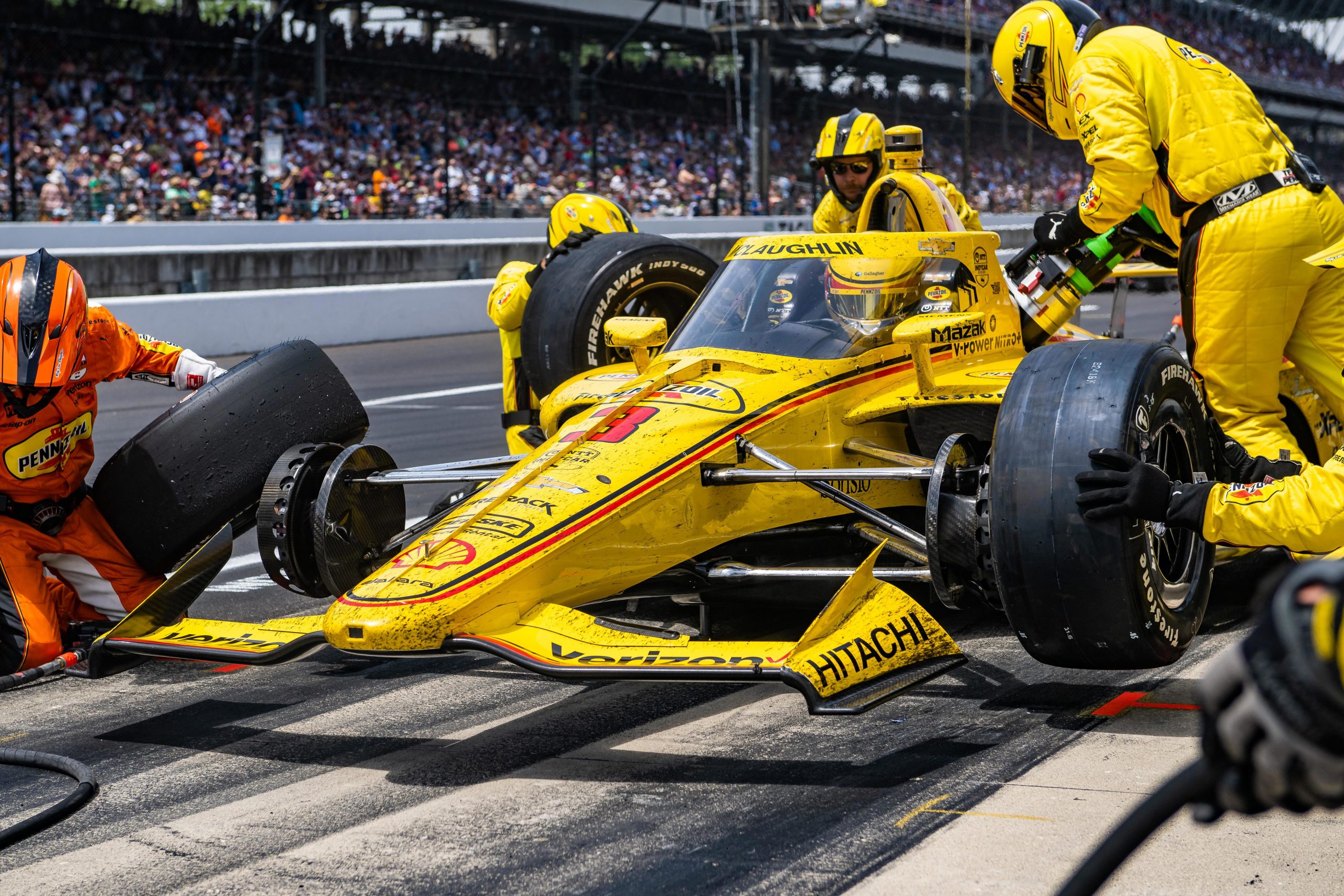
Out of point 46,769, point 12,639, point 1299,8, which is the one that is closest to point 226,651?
point 46,769

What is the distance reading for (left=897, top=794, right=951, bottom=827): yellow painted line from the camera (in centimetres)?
358

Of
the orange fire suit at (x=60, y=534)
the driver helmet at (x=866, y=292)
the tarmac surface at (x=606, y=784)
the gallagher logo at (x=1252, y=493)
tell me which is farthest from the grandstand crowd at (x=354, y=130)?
the gallagher logo at (x=1252, y=493)

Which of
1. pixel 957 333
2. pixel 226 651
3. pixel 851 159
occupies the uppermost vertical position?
pixel 851 159

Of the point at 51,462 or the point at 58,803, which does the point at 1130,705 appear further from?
the point at 51,462

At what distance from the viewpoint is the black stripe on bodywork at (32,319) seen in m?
4.99

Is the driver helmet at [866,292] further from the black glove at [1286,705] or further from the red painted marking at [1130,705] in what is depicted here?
the black glove at [1286,705]

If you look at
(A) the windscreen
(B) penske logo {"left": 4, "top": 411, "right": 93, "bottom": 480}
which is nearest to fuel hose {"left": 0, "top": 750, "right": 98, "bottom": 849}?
(B) penske logo {"left": 4, "top": 411, "right": 93, "bottom": 480}

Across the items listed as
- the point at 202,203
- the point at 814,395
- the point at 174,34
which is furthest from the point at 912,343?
the point at 174,34

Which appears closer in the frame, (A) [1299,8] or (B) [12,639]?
(B) [12,639]

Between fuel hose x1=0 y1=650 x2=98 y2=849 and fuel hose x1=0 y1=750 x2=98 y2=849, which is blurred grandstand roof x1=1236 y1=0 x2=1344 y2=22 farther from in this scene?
fuel hose x1=0 y1=750 x2=98 y2=849

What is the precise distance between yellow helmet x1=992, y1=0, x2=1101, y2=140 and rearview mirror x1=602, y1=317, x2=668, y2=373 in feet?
4.90

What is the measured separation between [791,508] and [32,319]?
2655 mm

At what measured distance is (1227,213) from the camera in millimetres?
4738

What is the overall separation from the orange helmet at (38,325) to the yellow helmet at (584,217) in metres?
3.63
